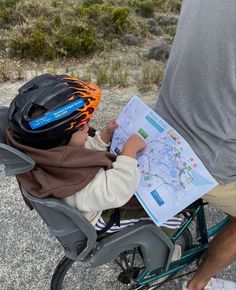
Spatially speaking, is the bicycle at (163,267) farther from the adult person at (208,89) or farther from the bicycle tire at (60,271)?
the adult person at (208,89)

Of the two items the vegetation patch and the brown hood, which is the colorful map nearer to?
the brown hood

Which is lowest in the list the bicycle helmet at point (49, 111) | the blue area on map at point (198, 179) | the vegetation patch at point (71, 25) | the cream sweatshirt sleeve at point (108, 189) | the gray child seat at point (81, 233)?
the vegetation patch at point (71, 25)

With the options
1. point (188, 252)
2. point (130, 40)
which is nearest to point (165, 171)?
point (188, 252)

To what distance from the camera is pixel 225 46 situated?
120 centimetres

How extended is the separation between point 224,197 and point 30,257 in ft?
4.87

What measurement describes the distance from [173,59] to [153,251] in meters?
0.85

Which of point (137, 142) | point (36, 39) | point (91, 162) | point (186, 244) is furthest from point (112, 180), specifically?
point (36, 39)

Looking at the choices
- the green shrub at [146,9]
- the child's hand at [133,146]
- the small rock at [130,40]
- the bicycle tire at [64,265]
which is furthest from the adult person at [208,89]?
the green shrub at [146,9]

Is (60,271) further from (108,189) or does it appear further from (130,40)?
(130,40)

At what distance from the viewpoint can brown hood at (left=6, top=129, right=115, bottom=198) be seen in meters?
1.26

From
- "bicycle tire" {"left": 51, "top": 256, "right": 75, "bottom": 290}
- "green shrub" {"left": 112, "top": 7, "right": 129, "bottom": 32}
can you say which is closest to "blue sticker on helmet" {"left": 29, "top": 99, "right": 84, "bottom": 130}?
"bicycle tire" {"left": 51, "top": 256, "right": 75, "bottom": 290}

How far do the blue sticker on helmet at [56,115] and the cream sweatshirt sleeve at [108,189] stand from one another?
0.25m

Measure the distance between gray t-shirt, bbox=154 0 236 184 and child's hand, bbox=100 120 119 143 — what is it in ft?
0.88

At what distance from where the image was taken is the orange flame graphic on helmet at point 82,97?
1330 millimetres
